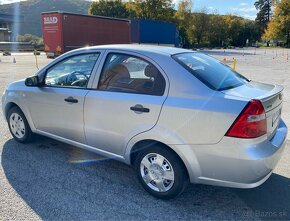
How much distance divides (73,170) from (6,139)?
1.84 metres

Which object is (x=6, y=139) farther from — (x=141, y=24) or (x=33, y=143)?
(x=141, y=24)

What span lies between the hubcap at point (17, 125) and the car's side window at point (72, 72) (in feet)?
3.09

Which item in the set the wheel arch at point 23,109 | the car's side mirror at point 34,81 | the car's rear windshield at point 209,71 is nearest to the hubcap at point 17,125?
the wheel arch at point 23,109

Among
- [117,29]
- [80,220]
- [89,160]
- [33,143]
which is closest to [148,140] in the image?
[80,220]

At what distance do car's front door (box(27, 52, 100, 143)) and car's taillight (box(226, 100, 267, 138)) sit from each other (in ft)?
6.29

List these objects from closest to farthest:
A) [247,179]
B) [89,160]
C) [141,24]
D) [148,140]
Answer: [247,179]
[148,140]
[89,160]
[141,24]

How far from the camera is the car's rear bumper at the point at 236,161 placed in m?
2.74

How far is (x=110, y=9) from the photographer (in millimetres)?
56844

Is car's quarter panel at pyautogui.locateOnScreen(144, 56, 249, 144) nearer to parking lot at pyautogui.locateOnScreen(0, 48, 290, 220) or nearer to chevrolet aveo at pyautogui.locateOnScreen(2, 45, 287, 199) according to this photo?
chevrolet aveo at pyautogui.locateOnScreen(2, 45, 287, 199)

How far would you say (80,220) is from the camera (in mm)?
2891

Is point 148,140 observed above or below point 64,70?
below

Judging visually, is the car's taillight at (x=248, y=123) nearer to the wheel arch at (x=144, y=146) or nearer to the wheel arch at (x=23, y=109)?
the wheel arch at (x=144, y=146)

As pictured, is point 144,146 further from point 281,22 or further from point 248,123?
point 281,22

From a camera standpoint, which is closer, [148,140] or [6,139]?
[148,140]
